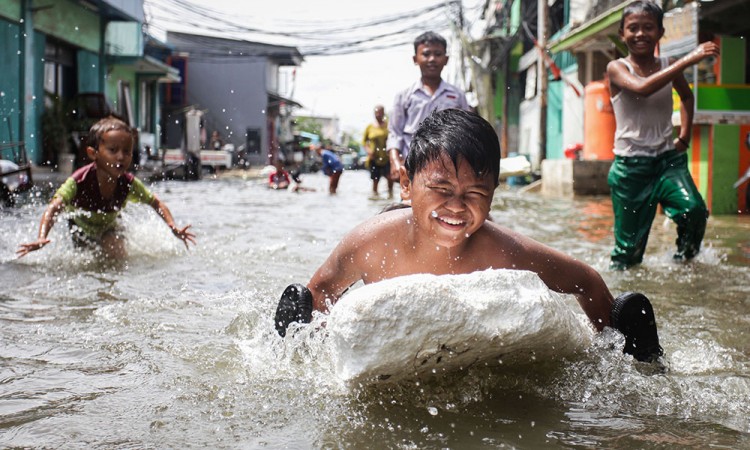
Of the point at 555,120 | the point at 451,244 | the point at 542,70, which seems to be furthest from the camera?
the point at 555,120

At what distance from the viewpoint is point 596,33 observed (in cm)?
1327

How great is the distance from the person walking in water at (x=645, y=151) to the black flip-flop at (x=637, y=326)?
91.1 inches

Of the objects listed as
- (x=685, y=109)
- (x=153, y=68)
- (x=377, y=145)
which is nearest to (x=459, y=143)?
(x=685, y=109)

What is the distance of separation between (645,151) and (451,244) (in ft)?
9.01

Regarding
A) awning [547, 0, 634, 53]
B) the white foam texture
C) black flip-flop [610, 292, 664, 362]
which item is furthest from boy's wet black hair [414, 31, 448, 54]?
awning [547, 0, 634, 53]

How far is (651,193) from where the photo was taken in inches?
201

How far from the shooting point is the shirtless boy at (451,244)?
2654 mm

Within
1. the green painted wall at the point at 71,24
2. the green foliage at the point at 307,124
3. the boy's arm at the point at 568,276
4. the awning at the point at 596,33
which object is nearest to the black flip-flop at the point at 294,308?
the boy's arm at the point at 568,276

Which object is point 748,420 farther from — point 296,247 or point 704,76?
point 704,76

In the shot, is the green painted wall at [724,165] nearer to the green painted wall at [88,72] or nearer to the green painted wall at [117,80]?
the green painted wall at [88,72]

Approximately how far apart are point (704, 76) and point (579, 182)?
13.8 feet

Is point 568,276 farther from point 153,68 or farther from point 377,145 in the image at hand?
point 153,68

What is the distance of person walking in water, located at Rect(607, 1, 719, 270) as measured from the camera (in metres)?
4.91

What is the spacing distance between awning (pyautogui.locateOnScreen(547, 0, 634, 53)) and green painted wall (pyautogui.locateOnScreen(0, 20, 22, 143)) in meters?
10.6
